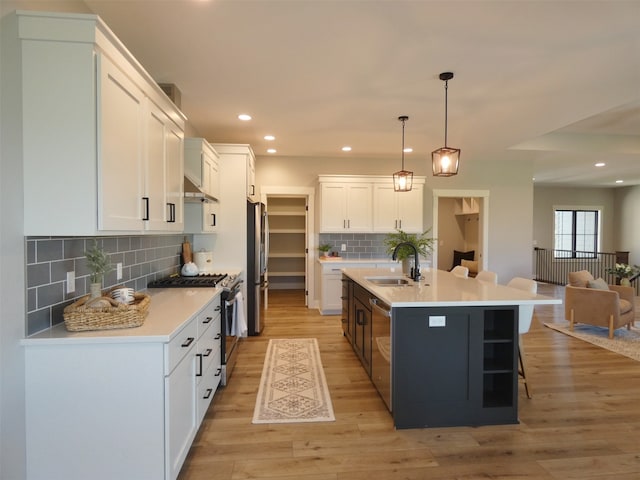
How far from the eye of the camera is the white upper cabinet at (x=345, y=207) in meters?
5.70

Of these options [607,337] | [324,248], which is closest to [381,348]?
[324,248]

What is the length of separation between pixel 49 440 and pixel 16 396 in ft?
0.84

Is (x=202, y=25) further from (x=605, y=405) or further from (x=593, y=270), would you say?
(x=593, y=270)

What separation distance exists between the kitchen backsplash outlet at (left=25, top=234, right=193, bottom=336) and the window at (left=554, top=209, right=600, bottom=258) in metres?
11.5

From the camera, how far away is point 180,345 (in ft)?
6.04

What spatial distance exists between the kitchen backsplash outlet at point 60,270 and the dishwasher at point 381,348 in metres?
1.95

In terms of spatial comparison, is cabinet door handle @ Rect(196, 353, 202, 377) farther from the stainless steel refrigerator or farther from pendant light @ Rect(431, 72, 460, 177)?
pendant light @ Rect(431, 72, 460, 177)

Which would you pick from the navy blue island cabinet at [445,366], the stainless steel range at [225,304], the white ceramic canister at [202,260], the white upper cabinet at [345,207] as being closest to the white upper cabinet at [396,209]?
the white upper cabinet at [345,207]

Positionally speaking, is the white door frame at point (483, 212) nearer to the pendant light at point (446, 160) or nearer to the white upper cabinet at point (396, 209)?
the white upper cabinet at point (396, 209)

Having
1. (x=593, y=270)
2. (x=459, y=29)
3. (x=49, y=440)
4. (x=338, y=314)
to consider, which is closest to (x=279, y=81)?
(x=459, y=29)

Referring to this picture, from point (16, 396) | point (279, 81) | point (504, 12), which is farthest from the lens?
point (279, 81)

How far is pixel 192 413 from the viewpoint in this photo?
6.81 feet

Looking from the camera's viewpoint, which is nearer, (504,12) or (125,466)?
(125,466)

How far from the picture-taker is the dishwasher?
2.48m
